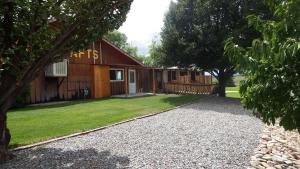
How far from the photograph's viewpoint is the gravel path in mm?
6684

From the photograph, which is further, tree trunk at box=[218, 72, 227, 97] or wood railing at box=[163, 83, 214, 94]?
wood railing at box=[163, 83, 214, 94]

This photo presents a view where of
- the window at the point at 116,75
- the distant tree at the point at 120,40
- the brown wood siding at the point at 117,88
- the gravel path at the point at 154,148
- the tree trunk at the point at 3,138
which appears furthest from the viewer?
the distant tree at the point at 120,40

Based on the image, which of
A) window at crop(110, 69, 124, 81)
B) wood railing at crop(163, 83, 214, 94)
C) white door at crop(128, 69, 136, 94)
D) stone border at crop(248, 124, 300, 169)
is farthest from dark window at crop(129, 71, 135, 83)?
stone border at crop(248, 124, 300, 169)

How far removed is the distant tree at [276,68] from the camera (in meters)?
4.02

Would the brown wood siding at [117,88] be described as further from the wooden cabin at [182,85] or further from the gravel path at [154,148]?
the gravel path at [154,148]

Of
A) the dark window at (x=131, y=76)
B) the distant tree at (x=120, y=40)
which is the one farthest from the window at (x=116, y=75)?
the distant tree at (x=120, y=40)

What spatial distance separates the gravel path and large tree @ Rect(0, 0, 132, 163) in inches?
43.7

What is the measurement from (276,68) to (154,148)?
4330mm

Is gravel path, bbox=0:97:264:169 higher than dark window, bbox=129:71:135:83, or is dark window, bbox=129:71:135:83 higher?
dark window, bbox=129:71:135:83

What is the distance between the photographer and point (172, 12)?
2483cm

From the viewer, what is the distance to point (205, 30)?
2286 cm

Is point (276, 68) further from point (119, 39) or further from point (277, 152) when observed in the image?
point (119, 39)

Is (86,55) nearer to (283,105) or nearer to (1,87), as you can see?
(1,87)

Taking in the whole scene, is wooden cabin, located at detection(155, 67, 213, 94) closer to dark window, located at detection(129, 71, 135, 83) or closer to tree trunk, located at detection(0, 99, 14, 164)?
dark window, located at detection(129, 71, 135, 83)
